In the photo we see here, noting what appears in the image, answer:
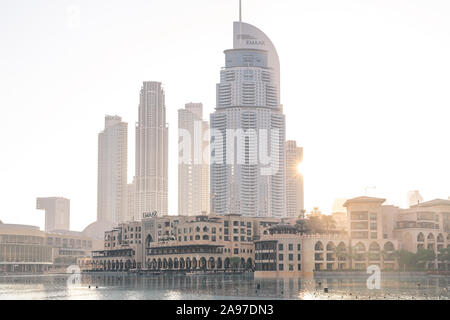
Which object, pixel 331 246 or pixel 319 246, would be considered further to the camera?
pixel 331 246

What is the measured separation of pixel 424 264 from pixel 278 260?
40.3 m

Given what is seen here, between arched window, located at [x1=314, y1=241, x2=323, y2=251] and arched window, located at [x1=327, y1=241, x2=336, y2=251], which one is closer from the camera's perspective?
arched window, located at [x1=314, y1=241, x2=323, y2=251]

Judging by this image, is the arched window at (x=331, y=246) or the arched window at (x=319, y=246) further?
the arched window at (x=331, y=246)
